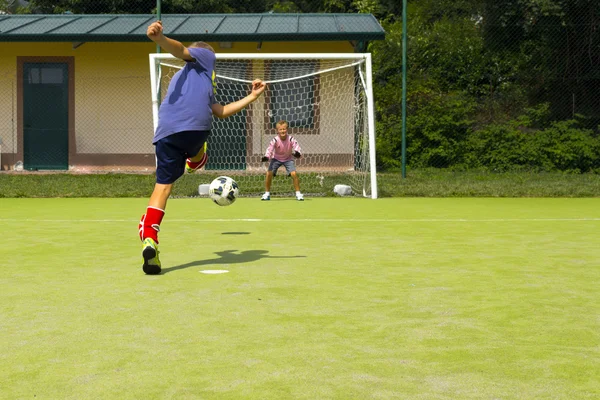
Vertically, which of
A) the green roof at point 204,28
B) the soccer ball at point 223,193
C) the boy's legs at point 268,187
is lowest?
the boy's legs at point 268,187

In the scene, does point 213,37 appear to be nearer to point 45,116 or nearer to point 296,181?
point 45,116

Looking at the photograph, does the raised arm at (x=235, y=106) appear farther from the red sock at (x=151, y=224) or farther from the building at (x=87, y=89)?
the building at (x=87, y=89)

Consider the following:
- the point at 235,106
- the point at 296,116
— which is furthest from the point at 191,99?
the point at 296,116

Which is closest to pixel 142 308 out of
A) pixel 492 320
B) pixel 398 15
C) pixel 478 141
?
pixel 492 320

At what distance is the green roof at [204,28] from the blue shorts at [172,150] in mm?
14361

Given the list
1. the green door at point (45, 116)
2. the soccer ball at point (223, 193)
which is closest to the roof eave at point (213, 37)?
the green door at point (45, 116)

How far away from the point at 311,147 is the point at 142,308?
16827 mm

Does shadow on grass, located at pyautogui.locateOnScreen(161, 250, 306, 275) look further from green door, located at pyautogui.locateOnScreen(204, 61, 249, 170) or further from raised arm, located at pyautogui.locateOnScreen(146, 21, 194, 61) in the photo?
green door, located at pyautogui.locateOnScreen(204, 61, 249, 170)

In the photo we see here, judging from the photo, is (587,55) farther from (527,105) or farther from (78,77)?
(78,77)

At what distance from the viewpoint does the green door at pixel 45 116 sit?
75.0 feet

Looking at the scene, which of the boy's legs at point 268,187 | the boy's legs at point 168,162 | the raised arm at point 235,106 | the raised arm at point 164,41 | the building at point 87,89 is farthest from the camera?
the building at point 87,89

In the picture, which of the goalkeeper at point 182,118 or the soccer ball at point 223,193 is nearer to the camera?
the goalkeeper at point 182,118

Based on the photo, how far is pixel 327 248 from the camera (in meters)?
7.88

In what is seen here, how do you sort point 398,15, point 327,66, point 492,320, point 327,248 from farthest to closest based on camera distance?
point 398,15 → point 327,66 → point 327,248 → point 492,320
